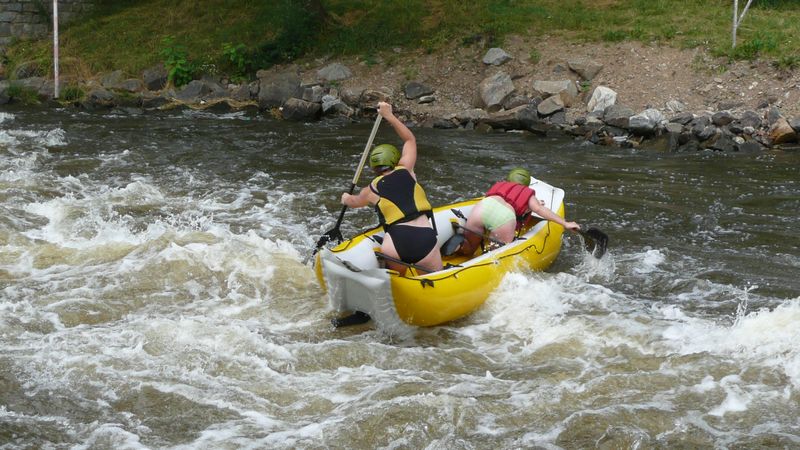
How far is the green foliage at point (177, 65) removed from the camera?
15992 mm

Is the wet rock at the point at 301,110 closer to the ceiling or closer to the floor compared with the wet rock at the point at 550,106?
closer to the floor

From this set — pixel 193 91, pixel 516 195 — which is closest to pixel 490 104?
pixel 193 91

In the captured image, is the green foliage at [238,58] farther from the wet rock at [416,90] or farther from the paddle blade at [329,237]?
the paddle blade at [329,237]

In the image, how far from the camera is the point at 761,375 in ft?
18.8

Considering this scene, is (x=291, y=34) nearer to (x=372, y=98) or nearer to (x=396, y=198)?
(x=372, y=98)

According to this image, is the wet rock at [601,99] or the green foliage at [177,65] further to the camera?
the green foliage at [177,65]


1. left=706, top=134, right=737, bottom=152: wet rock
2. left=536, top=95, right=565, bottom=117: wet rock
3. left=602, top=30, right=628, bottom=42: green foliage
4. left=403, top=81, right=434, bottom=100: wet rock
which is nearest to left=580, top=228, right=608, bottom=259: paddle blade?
left=706, top=134, right=737, bottom=152: wet rock

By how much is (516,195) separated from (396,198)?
1309 mm

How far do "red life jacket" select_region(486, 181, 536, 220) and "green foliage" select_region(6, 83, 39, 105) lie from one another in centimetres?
1078

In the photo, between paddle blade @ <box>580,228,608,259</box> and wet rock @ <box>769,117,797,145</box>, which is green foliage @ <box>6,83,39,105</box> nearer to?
paddle blade @ <box>580,228,608,259</box>

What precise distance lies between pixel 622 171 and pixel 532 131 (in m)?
2.30

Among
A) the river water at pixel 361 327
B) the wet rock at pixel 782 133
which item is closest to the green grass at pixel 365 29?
the wet rock at pixel 782 133

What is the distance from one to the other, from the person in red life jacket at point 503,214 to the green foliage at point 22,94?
1072cm

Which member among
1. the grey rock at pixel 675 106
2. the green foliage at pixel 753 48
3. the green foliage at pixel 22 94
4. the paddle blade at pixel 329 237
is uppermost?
the green foliage at pixel 753 48
